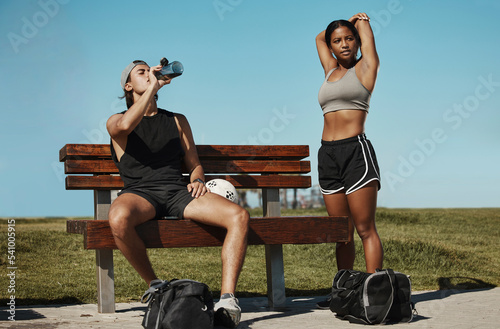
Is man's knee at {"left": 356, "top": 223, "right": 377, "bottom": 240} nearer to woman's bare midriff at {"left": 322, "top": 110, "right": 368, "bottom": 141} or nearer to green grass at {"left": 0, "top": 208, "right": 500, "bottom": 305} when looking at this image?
woman's bare midriff at {"left": 322, "top": 110, "right": 368, "bottom": 141}

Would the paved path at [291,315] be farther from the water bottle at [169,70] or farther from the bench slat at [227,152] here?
the water bottle at [169,70]

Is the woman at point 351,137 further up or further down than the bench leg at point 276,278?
further up

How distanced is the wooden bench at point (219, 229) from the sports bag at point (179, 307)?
20.6 inches

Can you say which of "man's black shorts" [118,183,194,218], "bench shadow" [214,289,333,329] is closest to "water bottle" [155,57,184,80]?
"man's black shorts" [118,183,194,218]

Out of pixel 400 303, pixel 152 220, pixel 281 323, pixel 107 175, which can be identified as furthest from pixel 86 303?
pixel 400 303

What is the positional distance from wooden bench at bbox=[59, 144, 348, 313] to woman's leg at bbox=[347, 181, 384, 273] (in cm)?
13

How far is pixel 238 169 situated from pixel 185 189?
1063 mm

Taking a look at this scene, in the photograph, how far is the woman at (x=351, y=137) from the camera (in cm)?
444

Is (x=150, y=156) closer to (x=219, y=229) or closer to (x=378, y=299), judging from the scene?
(x=219, y=229)

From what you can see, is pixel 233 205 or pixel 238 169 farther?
pixel 238 169

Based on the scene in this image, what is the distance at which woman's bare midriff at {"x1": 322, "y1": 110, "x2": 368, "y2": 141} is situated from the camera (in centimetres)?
452

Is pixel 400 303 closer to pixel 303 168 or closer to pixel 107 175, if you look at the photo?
pixel 303 168

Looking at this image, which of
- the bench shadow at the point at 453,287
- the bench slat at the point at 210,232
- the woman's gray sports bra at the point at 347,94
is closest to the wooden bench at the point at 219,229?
the bench slat at the point at 210,232

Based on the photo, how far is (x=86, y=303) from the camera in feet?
17.9
